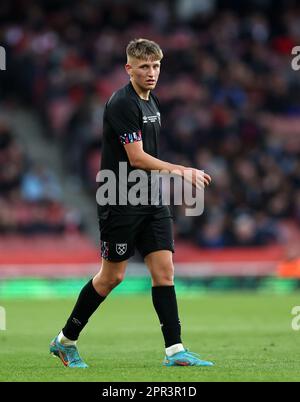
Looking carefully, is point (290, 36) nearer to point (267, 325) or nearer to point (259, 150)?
point (259, 150)

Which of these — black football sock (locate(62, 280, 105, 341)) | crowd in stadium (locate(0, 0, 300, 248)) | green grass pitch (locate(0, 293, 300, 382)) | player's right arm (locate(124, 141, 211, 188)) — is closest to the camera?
green grass pitch (locate(0, 293, 300, 382))

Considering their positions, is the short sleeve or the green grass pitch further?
the short sleeve

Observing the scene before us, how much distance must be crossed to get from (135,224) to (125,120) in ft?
2.64

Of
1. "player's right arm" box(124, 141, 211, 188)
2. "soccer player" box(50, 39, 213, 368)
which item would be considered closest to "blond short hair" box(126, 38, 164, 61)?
"soccer player" box(50, 39, 213, 368)

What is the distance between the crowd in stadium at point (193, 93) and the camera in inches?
845

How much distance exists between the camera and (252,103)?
2350cm

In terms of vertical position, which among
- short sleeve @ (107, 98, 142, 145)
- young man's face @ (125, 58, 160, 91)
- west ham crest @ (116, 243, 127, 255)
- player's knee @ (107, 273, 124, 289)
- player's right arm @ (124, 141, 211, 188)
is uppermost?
young man's face @ (125, 58, 160, 91)

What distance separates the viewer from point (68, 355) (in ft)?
26.8

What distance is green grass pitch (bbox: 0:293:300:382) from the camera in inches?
294

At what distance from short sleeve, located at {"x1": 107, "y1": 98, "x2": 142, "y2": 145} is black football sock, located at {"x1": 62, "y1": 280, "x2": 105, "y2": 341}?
3.86ft

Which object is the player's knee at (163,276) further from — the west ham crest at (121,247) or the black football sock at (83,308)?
the black football sock at (83,308)

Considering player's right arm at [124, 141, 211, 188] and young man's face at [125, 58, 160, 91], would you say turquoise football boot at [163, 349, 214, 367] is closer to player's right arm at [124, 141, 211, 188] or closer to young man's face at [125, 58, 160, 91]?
player's right arm at [124, 141, 211, 188]

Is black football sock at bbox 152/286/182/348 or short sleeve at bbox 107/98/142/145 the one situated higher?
short sleeve at bbox 107/98/142/145

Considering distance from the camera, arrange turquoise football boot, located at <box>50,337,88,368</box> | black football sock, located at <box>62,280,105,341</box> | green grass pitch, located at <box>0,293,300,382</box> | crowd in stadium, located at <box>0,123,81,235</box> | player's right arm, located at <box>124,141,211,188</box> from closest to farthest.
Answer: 1. green grass pitch, located at <box>0,293,300,382</box>
2. player's right arm, located at <box>124,141,211,188</box>
3. turquoise football boot, located at <box>50,337,88,368</box>
4. black football sock, located at <box>62,280,105,341</box>
5. crowd in stadium, located at <box>0,123,81,235</box>
